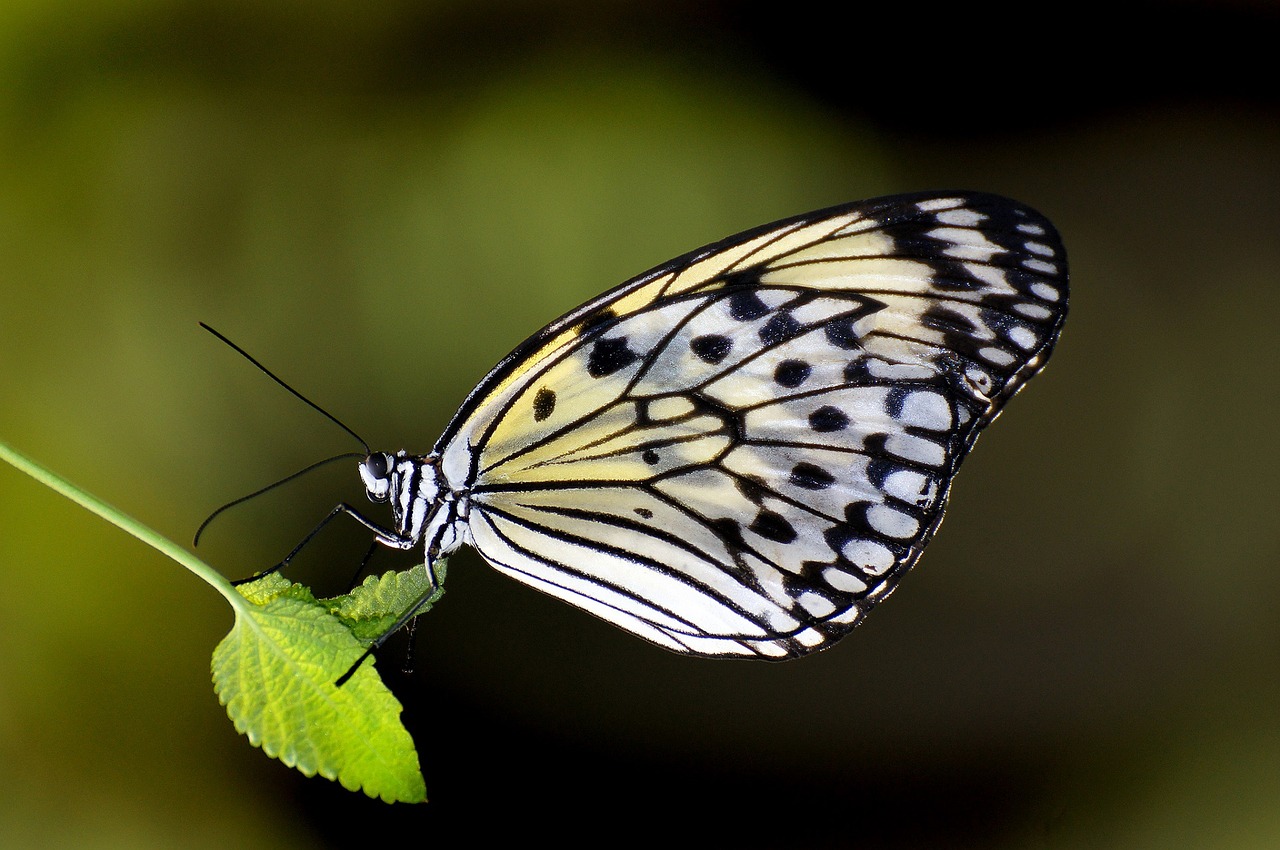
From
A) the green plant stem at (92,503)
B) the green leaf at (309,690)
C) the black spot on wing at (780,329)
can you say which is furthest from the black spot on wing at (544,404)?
the green plant stem at (92,503)

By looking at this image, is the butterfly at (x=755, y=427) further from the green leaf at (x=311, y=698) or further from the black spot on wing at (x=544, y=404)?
the green leaf at (x=311, y=698)

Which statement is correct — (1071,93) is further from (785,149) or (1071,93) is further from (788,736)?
(788,736)

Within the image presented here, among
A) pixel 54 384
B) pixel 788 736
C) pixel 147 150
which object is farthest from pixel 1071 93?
pixel 54 384

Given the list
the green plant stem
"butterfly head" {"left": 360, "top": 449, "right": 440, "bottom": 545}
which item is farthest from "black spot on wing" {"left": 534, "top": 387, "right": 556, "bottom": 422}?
the green plant stem

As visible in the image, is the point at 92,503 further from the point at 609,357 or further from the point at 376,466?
the point at 609,357

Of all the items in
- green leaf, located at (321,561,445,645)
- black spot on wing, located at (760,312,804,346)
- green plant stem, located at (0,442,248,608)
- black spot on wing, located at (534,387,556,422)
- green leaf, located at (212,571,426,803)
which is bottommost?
green leaf, located at (212,571,426,803)

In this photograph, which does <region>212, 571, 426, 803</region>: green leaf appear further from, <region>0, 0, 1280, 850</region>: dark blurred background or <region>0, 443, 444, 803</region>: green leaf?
<region>0, 0, 1280, 850</region>: dark blurred background
